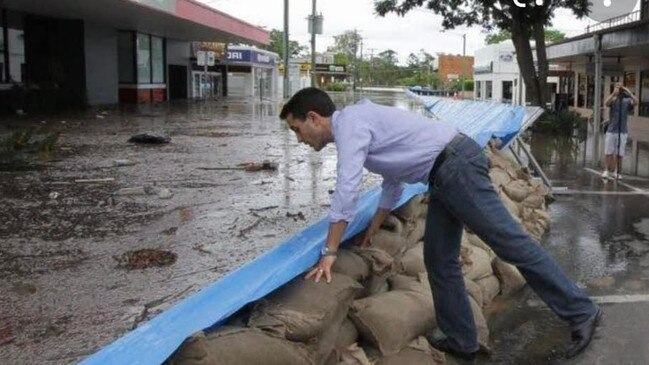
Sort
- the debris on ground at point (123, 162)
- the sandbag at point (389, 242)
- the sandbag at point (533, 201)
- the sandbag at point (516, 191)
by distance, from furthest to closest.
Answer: the debris on ground at point (123, 162) → the sandbag at point (533, 201) → the sandbag at point (516, 191) → the sandbag at point (389, 242)

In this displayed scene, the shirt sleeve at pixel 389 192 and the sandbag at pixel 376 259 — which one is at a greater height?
the shirt sleeve at pixel 389 192

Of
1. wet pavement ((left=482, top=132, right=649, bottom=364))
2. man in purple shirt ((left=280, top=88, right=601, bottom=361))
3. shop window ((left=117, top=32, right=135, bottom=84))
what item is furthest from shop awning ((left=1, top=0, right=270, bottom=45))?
man in purple shirt ((left=280, top=88, right=601, bottom=361))

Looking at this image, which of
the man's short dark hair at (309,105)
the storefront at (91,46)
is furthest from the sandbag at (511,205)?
the storefront at (91,46)

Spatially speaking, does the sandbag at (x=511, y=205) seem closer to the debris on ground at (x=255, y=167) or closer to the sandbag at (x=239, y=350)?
the sandbag at (x=239, y=350)

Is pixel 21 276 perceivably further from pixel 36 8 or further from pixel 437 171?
pixel 36 8

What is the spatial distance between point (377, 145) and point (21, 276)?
2706 mm

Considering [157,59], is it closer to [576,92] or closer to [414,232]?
[576,92]

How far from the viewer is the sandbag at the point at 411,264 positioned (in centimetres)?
425

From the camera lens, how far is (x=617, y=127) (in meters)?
10.3

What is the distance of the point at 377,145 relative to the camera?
3.27m

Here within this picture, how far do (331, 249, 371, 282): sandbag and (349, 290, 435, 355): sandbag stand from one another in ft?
0.41

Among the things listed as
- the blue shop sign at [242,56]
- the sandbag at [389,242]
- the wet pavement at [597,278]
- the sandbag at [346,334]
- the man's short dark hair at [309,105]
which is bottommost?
the wet pavement at [597,278]

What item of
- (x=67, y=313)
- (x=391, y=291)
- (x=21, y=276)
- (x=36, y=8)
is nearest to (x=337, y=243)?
(x=391, y=291)

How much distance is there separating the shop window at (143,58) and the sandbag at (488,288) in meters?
26.8
